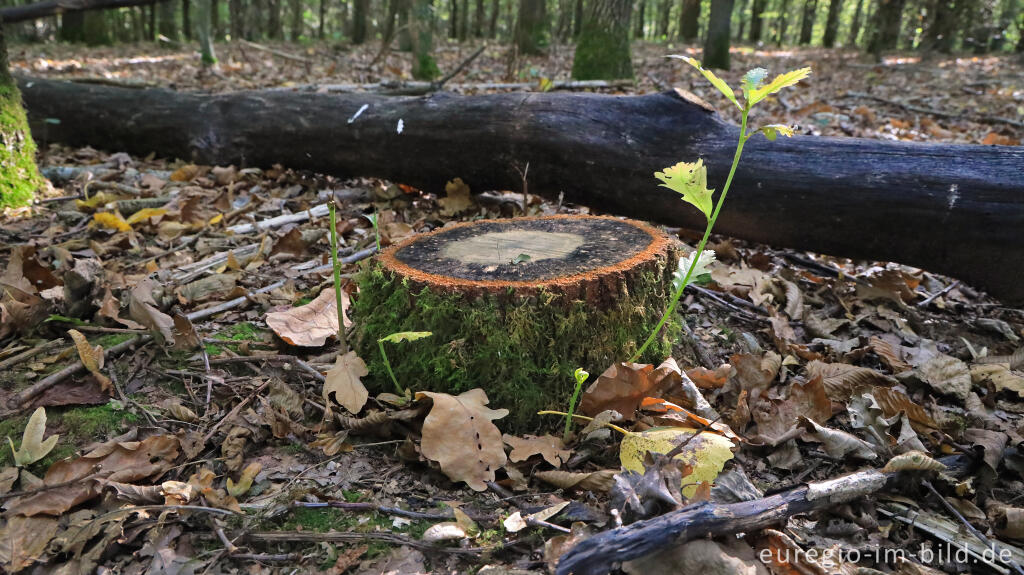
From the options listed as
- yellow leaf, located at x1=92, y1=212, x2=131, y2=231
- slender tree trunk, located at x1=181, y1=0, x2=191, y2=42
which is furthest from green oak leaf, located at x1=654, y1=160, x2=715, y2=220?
slender tree trunk, located at x1=181, y1=0, x2=191, y2=42

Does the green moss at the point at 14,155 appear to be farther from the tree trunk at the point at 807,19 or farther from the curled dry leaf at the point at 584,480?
the tree trunk at the point at 807,19

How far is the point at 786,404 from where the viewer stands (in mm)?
2107

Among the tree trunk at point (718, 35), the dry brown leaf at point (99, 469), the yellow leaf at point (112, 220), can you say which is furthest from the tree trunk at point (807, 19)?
the dry brown leaf at point (99, 469)

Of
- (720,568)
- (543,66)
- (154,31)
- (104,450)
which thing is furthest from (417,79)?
(154,31)

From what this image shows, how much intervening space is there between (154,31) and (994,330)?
23.0 metres

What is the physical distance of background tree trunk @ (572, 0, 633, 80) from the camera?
754 centimetres

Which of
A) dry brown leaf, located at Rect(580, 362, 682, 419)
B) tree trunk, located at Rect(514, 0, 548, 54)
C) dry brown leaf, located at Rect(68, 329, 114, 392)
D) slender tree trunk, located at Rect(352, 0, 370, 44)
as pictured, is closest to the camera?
dry brown leaf, located at Rect(580, 362, 682, 419)

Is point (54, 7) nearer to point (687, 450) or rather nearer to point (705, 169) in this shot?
point (705, 169)

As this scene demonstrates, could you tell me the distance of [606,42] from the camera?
7555mm

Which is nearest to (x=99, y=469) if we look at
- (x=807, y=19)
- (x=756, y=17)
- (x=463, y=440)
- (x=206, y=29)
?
(x=463, y=440)

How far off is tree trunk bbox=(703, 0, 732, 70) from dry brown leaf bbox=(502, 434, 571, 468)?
10.6 m

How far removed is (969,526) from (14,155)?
5213 mm

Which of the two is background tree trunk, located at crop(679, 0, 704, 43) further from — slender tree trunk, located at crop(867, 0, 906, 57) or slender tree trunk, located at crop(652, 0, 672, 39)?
slender tree trunk, located at crop(867, 0, 906, 57)

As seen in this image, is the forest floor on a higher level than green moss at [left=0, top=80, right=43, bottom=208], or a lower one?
lower
